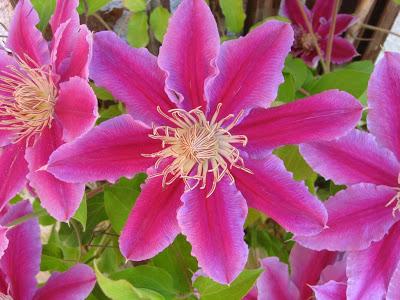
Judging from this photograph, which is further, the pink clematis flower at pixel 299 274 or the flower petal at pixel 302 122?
the pink clematis flower at pixel 299 274

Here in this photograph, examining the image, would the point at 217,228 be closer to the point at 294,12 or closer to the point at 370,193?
the point at 370,193

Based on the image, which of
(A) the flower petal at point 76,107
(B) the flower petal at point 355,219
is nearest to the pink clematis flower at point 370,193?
(B) the flower petal at point 355,219

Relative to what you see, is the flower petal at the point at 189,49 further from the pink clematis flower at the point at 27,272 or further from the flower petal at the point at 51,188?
the pink clematis flower at the point at 27,272

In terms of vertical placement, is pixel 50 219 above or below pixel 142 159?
below

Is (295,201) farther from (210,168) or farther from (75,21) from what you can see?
(75,21)

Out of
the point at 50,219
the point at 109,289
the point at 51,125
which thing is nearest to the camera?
the point at 109,289

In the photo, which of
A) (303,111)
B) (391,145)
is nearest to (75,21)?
(303,111)

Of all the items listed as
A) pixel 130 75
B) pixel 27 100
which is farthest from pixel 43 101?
pixel 130 75
